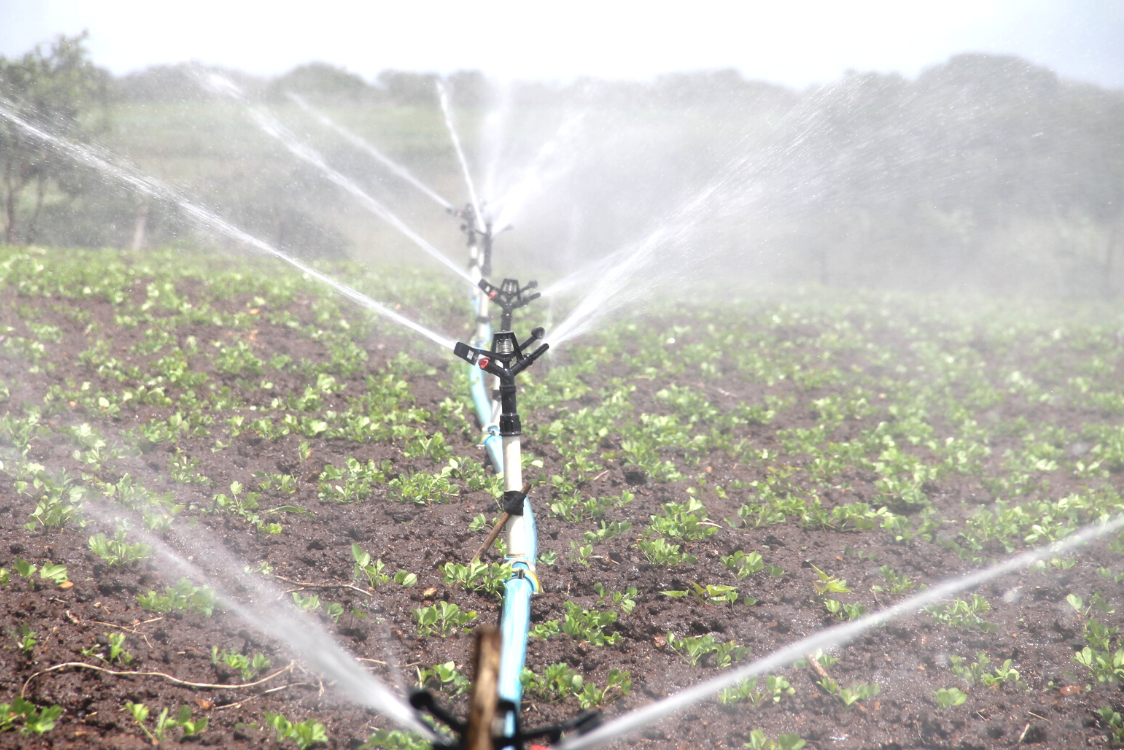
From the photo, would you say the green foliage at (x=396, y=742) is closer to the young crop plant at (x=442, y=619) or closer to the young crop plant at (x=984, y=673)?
the young crop plant at (x=442, y=619)

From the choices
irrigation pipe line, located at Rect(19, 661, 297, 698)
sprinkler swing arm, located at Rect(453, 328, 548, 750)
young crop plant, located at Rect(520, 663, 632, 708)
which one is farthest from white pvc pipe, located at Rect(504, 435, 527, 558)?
irrigation pipe line, located at Rect(19, 661, 297, 698)

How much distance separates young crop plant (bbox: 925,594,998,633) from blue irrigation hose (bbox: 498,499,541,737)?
2.00m

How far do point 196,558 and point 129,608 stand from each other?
1.41 feet

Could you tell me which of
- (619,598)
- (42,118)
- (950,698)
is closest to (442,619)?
(619,598)

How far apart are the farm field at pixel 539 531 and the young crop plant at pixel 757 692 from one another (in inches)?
0.4

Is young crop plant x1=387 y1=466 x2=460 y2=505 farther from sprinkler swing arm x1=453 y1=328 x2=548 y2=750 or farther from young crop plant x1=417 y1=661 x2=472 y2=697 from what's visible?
young crop plant x1=417 y1=661 x2=472 y2=697

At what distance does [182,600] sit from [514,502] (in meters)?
1.40

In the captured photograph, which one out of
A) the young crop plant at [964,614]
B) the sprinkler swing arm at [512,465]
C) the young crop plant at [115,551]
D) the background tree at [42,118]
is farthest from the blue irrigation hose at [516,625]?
the background tree at [42,118]

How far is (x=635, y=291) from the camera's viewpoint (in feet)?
29.6

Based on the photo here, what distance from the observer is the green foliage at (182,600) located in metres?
2.98

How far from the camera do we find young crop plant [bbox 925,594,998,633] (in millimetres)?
3524

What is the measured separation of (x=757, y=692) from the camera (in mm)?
2963

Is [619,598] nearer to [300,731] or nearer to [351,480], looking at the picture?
[300,731]

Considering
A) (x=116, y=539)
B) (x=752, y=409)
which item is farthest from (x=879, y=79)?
(x=116, y=539)
